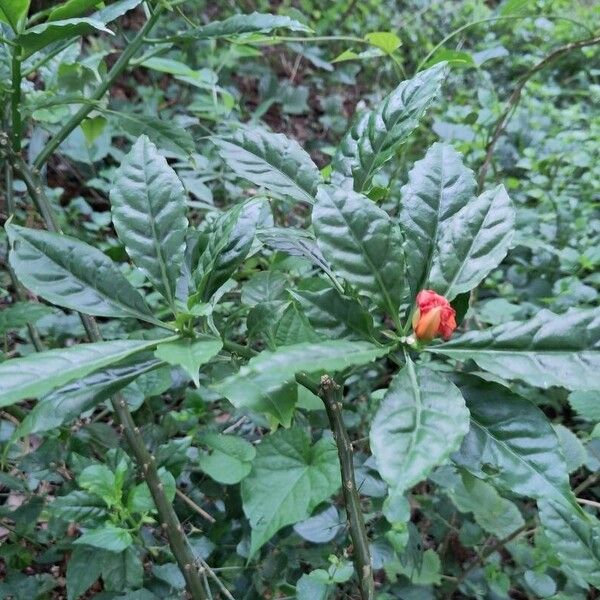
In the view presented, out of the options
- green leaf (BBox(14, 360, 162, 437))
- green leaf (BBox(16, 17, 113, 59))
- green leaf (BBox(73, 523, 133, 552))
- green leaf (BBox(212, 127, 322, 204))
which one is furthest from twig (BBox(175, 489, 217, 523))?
green leaf (BBox(16, 17, 113, 59))

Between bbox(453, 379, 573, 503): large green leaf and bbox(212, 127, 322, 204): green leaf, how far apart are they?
1.13ft

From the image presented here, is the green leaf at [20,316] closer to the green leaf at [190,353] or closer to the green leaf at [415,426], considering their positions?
the green leaf at [190,353]

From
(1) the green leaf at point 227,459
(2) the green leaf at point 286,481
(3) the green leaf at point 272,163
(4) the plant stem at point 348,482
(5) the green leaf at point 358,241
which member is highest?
(3) the green leaf at point 272,163

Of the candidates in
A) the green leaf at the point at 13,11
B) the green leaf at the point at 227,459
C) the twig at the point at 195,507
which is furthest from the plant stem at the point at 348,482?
the green leaf at the point at 13,11

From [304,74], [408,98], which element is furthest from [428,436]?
[304,74]

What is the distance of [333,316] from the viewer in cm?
66

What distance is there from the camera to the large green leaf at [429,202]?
70 centimetres

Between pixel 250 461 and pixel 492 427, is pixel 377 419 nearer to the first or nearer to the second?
pixel 492 427

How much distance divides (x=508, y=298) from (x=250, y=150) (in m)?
1.17

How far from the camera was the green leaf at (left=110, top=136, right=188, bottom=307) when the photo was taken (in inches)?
28.8

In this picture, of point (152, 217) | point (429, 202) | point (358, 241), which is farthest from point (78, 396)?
point (429, 202)

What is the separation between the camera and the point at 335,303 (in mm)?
653

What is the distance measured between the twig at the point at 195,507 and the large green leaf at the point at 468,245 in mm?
692

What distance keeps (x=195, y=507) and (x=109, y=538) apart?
27 centimetres
